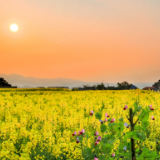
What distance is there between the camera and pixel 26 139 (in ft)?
17.7

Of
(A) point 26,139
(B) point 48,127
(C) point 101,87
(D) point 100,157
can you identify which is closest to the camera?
(D) point 100,157

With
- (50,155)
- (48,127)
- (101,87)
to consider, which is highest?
(101,87)

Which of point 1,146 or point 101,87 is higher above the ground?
point 101,87

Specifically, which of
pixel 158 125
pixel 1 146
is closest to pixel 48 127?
pixel 1 146

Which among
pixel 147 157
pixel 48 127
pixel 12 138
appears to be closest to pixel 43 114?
pixel 48 127

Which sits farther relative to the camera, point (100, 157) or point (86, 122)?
point (86, 122)

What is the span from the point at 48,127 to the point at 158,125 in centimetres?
345

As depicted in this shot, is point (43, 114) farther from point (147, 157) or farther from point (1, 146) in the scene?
point (147, 157)

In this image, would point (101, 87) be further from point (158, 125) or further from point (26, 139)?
point (26, 139)

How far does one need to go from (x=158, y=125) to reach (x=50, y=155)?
3.79 m

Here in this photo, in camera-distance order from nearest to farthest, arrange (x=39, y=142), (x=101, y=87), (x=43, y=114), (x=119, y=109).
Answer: (x=39, y=142), (x=43, y=114), (x=119, y=109), (x=101, y=87)

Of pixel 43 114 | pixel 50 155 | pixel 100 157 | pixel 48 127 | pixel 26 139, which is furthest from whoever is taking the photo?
pixel 43 114

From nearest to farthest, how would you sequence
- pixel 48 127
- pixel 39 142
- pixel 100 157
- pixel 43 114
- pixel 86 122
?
pixel 100 157
pixel 39 142
pixel 48 127
pixel 86 122
pixel 43 114

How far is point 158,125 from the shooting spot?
679cm
